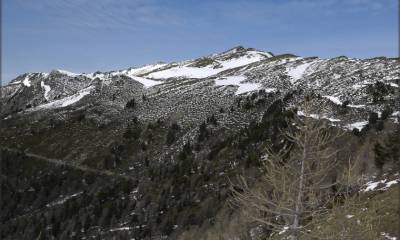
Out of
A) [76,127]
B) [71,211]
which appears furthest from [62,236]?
[76,127]

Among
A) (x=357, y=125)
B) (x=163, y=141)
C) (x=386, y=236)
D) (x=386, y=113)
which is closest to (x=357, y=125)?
(x=357, y=125)

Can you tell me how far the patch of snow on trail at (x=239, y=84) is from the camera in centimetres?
8268

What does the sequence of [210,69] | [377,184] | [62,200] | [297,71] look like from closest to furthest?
1. [377,184]
2. [62,200]
3. [297,71]
4. [210,69]

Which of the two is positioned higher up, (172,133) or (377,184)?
(172,133)

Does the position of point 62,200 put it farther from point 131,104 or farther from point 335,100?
point 335,100

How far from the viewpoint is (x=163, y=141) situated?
70.9 metres

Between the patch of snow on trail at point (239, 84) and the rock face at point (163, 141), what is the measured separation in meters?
→ 0.28

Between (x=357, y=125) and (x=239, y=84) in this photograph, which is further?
(x=239, y=84)

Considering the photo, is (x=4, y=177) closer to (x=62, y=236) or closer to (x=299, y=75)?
(x=62, y=236)

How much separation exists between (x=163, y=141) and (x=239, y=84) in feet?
84.4

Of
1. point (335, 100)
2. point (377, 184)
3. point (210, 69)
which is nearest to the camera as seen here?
point (377, 184)

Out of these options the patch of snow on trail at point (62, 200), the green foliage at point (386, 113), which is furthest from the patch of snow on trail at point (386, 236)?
the patch of snow on trail at point (62, 200)

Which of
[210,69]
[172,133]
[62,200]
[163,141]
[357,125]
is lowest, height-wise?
[62,200]

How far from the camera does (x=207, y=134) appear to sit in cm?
6581
